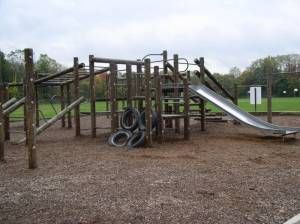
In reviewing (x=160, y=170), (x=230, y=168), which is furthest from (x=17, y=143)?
(x=230, y=168)

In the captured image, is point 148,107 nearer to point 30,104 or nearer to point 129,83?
point 129,83

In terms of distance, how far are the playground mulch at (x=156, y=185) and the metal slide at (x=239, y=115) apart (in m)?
0.73

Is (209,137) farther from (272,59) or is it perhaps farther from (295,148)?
(272,59)

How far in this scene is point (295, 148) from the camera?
30.0 ft

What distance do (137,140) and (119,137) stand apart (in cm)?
78

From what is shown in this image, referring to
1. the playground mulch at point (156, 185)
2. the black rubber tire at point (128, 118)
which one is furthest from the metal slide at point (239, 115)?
the black rubber tire at point (128, 118)

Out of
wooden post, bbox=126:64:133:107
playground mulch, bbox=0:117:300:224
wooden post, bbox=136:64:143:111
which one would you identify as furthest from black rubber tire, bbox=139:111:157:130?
wooden post, bbox=136:64:143:111

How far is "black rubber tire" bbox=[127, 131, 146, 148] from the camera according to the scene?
31.9ft

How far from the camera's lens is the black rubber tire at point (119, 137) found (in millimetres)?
10125

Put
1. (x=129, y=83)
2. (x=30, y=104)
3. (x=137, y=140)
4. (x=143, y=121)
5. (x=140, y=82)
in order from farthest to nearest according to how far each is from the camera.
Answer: (x=140, y=82) < (x=129, y=83) < (x=143, y=121) < (x=137, y=140) < (x=30, y=104)

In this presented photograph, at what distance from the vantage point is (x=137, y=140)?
10.2m

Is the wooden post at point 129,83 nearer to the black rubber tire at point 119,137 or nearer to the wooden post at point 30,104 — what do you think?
the black rubber tire at point 119,137

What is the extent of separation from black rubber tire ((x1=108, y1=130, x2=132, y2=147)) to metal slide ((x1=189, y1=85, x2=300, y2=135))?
7.30 ft

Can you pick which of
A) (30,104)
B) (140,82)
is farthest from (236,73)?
(30,104)
